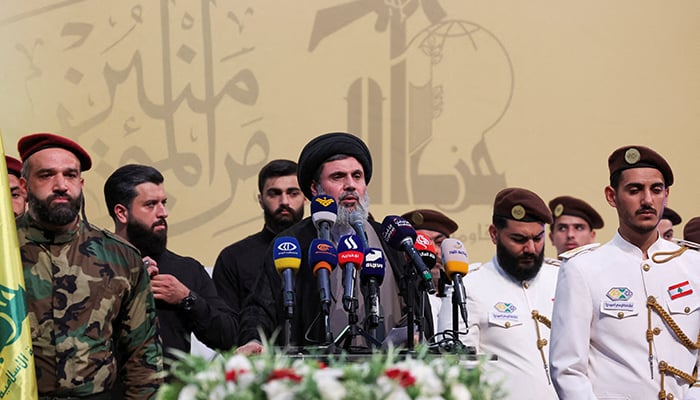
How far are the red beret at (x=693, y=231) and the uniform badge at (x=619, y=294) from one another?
119 inches

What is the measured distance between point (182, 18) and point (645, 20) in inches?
142

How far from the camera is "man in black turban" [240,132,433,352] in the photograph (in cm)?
443

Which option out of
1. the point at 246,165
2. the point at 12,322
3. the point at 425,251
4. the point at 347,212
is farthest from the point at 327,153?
the point at 246,165

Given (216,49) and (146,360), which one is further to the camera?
(216,49)

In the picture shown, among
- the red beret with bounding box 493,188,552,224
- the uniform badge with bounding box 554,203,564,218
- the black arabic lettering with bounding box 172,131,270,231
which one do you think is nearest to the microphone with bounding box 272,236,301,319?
the red beret with bounding box 493,188,552,224

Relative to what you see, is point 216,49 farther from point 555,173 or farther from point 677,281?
point 677,281

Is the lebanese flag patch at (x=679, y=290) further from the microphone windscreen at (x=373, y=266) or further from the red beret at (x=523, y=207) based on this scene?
the microphone windscreen at (x=373, y=266)

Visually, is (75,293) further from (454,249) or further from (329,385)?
(329,385)

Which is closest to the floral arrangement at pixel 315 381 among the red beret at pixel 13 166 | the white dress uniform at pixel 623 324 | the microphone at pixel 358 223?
the microphone at pixel 358 223

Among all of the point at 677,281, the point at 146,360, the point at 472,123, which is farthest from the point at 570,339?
the point at 472,123

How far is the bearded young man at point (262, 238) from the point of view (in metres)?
6.16

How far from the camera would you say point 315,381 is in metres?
2.43

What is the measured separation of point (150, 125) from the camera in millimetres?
8391

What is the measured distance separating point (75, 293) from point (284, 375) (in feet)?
7.20
